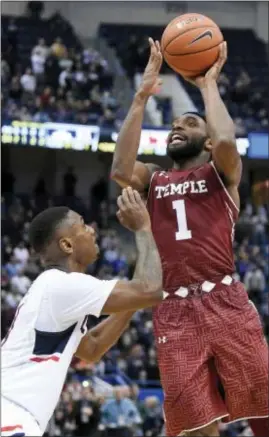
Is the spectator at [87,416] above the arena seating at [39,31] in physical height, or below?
below

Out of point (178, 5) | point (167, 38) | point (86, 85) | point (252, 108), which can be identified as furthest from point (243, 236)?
point (167, 38)

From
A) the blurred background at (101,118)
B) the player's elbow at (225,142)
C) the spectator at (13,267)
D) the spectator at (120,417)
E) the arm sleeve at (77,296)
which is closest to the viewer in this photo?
the arm sleeve at (77,296)

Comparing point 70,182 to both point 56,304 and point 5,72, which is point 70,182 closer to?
point 5,72

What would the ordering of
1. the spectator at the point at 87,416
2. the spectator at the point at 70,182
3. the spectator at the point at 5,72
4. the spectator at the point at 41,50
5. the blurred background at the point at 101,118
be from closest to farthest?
1. the spectator at the point at 87,416
2. the blurred background at the point at 101,118
3. the spectator at the point at 5,72
4. the spectator at the point at 41,50
5. the spectator at the point at 70,182

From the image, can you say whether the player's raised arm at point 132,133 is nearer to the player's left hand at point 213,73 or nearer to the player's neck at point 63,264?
the player's left hand at point 213,73

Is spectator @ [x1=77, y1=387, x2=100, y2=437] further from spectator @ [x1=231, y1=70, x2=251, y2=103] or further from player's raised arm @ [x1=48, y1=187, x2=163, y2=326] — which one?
spectator @ [x1=231, y1=70, x2=251, y2=103]

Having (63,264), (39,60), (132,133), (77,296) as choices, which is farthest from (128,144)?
(39,60)

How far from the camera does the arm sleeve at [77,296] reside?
481 cm

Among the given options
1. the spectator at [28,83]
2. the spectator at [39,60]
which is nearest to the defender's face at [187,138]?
the spectator at [28,83]

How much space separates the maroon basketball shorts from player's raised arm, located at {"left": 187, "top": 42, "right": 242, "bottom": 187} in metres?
0.69

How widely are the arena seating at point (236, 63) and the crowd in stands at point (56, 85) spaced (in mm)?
934

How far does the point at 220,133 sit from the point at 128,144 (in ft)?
1.86

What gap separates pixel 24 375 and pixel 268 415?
5.71 ft

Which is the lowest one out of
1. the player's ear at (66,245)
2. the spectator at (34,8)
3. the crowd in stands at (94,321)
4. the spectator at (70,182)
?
the crowd in stands at (94,321)
